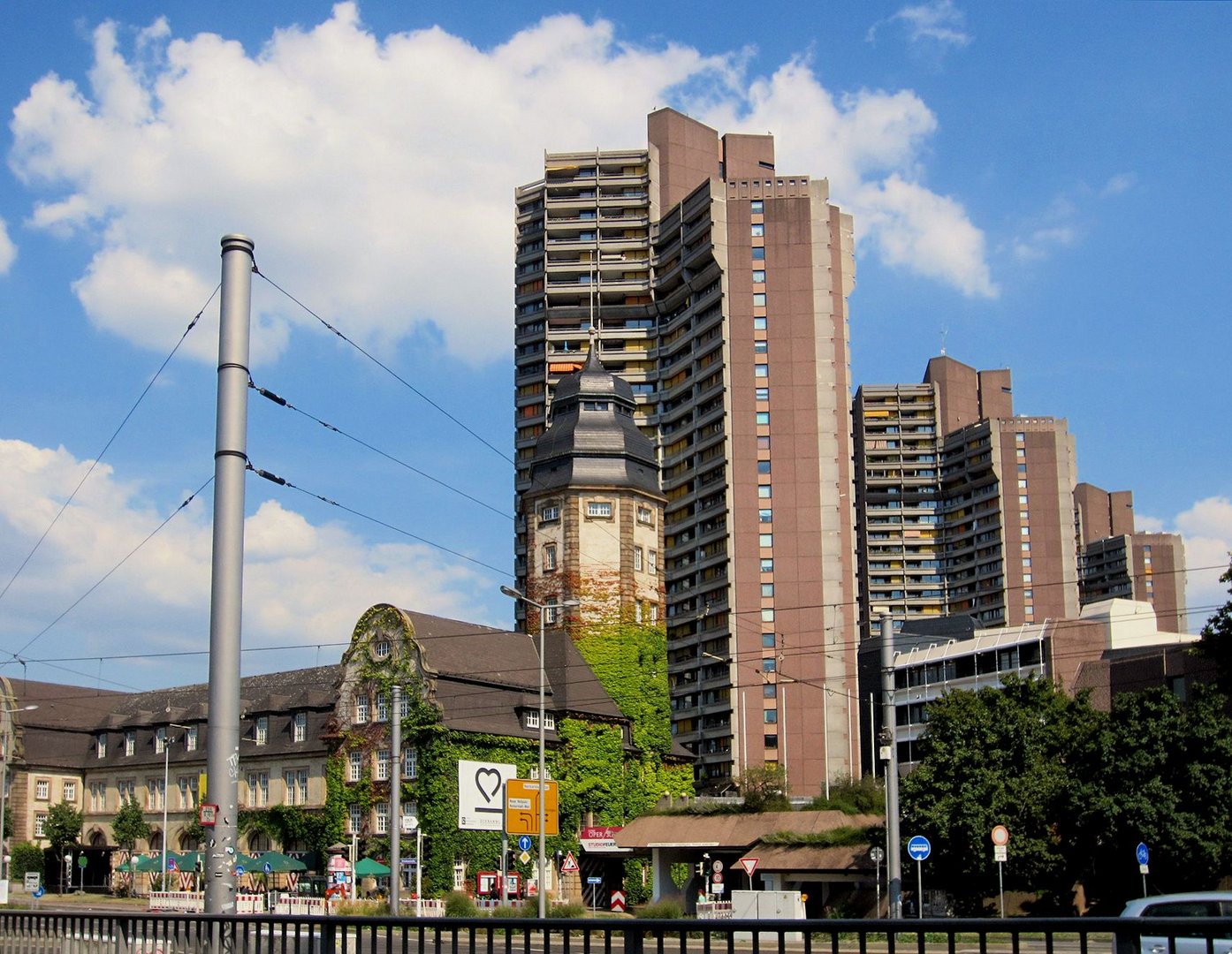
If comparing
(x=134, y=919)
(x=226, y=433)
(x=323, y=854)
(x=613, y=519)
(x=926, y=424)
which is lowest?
(x=323, y=854)

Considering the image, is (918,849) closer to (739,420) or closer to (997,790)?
(997,790)

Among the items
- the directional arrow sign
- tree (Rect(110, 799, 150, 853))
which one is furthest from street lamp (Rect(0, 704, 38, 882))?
the directional arrow sign

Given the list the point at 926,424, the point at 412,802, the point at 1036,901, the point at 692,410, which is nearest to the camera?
the point at 1036,901

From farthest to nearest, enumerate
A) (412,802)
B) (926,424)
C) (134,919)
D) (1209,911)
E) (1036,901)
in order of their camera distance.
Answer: (926,424), (412,802), (1036,901), (1209,911), (134,919)

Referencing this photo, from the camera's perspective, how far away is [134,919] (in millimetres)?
13055

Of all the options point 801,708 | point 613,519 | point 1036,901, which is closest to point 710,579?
point 801,708

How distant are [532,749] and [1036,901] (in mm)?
30109

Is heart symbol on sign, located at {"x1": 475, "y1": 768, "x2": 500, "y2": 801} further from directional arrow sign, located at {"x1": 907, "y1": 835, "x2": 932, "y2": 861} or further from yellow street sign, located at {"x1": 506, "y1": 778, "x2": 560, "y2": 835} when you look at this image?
directional arrow sign, located at {"x1": 907, "y1": 835, "x2": 932, "y2": 861}

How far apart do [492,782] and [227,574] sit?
35903 mm

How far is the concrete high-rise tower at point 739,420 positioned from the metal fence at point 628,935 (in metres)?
85.8

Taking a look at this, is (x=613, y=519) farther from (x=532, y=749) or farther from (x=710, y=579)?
(x=710, y=579)

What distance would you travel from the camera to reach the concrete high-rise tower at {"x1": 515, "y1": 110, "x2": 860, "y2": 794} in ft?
345

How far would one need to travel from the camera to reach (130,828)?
83.2 m

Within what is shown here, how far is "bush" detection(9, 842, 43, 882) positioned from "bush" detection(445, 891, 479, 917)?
41882 mm
